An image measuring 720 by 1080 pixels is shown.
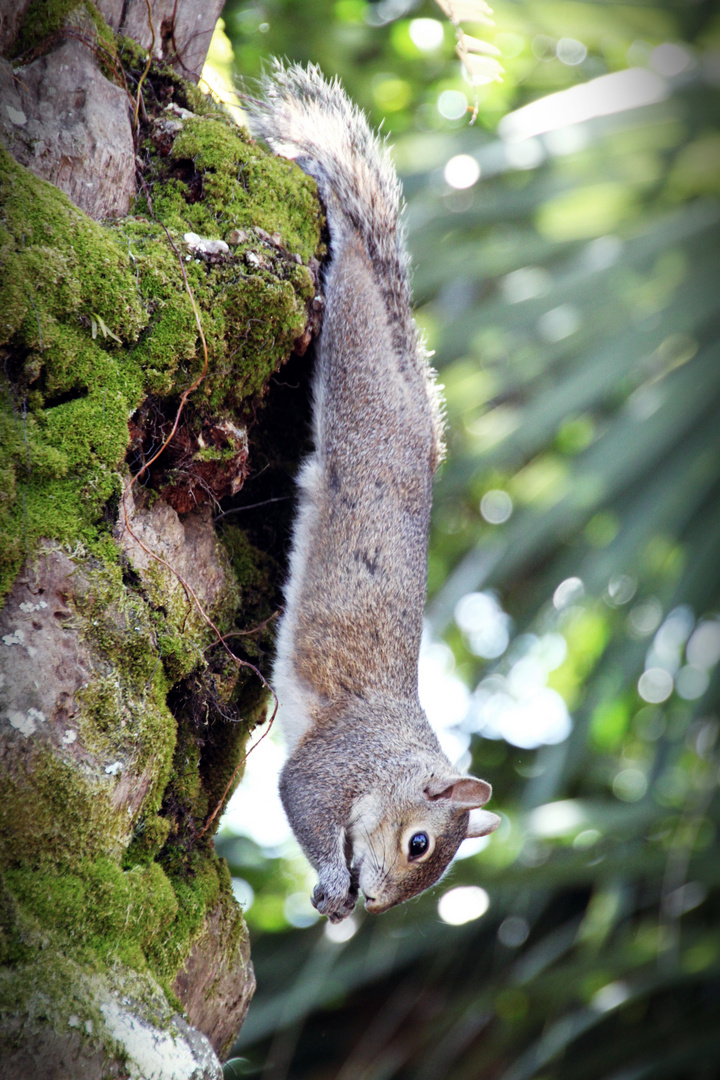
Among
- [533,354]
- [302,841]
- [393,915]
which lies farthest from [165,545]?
[393,915]

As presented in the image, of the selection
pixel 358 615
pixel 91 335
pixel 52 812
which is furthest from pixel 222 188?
pixel 52 812

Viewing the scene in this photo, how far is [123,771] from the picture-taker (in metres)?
1.75

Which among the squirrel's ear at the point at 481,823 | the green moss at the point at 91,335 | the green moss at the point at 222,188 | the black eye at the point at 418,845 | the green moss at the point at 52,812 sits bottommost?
the squirrel's ear at the point at 481,823

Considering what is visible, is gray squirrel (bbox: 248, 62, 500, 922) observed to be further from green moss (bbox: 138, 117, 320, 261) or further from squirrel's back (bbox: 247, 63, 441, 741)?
green moss (bbox: 138, 117, 320, 261)

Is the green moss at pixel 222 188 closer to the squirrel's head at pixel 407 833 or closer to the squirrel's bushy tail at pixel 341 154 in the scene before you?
the squirrel's bushy tail at pixel 341 154

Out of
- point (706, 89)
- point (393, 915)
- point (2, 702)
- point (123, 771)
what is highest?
point (706, 89)

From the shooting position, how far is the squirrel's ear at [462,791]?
277cm

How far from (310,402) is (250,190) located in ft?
2.37

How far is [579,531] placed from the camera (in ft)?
11.1

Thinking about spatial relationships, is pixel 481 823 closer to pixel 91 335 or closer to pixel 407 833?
pixel 407 833

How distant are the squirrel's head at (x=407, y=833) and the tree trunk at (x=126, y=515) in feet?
1.88

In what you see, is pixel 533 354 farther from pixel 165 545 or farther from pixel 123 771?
pixel 123 771

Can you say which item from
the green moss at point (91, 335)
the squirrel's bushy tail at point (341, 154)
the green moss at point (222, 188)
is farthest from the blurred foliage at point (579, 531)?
the green moss at point (91, 335)

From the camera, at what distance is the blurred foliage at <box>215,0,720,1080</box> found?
3.16 metres
